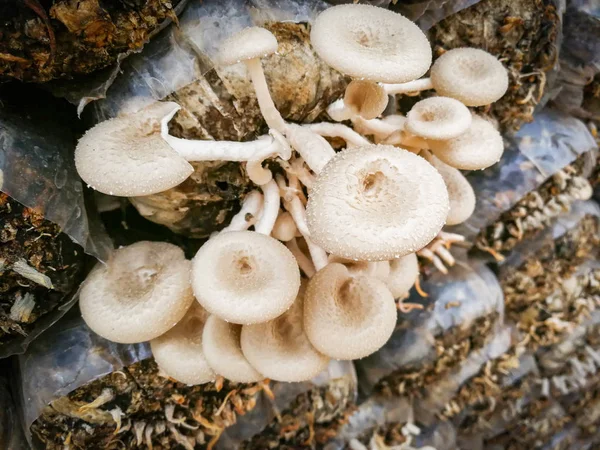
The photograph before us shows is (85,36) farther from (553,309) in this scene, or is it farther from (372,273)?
(553,309)

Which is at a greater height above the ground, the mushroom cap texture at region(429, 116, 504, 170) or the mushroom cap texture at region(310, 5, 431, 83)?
the mushroom cap texture at region(310, 5, 431, 83)

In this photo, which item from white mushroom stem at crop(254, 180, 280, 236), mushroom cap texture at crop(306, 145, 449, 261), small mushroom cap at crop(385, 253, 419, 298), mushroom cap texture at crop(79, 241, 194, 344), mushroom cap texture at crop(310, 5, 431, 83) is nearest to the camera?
mushroom cap texture at crop(306, 145, 449, 261)

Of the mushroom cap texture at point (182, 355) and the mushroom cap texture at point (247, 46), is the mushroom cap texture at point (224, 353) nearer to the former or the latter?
the mushroom cap texture at point (182, 355)

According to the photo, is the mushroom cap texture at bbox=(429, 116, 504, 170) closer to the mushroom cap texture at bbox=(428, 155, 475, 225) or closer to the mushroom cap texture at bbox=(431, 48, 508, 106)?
the mushroom cap texture at bbox=(431, 48, 508, 106)

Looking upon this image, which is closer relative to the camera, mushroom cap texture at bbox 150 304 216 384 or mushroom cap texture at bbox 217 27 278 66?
mushroom cap texture at bbox 217 27 278 66

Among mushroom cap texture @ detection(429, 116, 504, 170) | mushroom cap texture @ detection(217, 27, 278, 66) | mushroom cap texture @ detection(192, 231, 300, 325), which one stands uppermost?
mushroom cap texture @ detection(217, 27, 278, 66)

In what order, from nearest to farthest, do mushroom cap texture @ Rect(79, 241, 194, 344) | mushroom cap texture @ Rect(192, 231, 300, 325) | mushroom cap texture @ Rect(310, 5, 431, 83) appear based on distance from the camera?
mushroom cap texture @ Rect(310, 5, 431, 83) → mushroom cap texture @ Rect(192, 231, 300, 325) → mushroom cap texture @ Rect(79, 241, 194, 344)

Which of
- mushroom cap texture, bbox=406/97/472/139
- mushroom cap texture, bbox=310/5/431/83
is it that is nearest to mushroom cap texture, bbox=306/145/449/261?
mushroom cap texture, bbox=310/5/431/83

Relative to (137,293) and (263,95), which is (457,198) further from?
(137,293)
